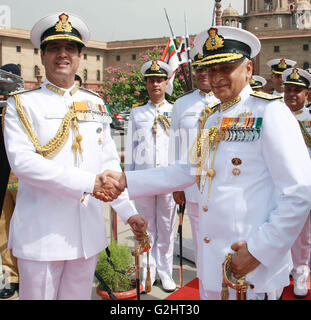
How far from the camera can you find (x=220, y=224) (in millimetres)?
2129

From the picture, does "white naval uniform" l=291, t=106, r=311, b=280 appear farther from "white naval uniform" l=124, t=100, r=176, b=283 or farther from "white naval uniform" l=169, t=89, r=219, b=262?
"white naval uniform" l=124, t=100, r=176, b=283

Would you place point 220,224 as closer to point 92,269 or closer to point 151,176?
point 151,176

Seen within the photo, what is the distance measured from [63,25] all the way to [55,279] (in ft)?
5.23

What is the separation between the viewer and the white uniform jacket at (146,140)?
4676mm

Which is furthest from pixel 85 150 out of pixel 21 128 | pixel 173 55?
pixel 173 55

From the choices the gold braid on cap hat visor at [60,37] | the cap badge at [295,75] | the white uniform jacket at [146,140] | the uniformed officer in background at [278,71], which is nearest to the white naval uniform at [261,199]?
the gold braid on cap hat visor at [60,37]

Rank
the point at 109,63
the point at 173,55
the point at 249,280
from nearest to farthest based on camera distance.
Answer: the point at 249,280
the point at 173,55
the point at 109,63

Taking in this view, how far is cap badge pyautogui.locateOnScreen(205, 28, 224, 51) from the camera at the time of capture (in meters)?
2.12

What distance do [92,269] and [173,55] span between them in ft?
14.0

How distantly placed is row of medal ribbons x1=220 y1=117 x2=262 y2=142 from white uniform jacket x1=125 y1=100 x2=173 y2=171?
251 centimetres

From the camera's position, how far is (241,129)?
81.0 inches

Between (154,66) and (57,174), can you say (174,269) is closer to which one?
(154,66)

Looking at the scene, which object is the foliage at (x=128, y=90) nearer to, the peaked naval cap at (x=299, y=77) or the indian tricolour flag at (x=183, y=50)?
the indian tricolour flag at (x=183, y=50)

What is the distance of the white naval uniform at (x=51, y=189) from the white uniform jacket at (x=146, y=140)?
80.9 inches
